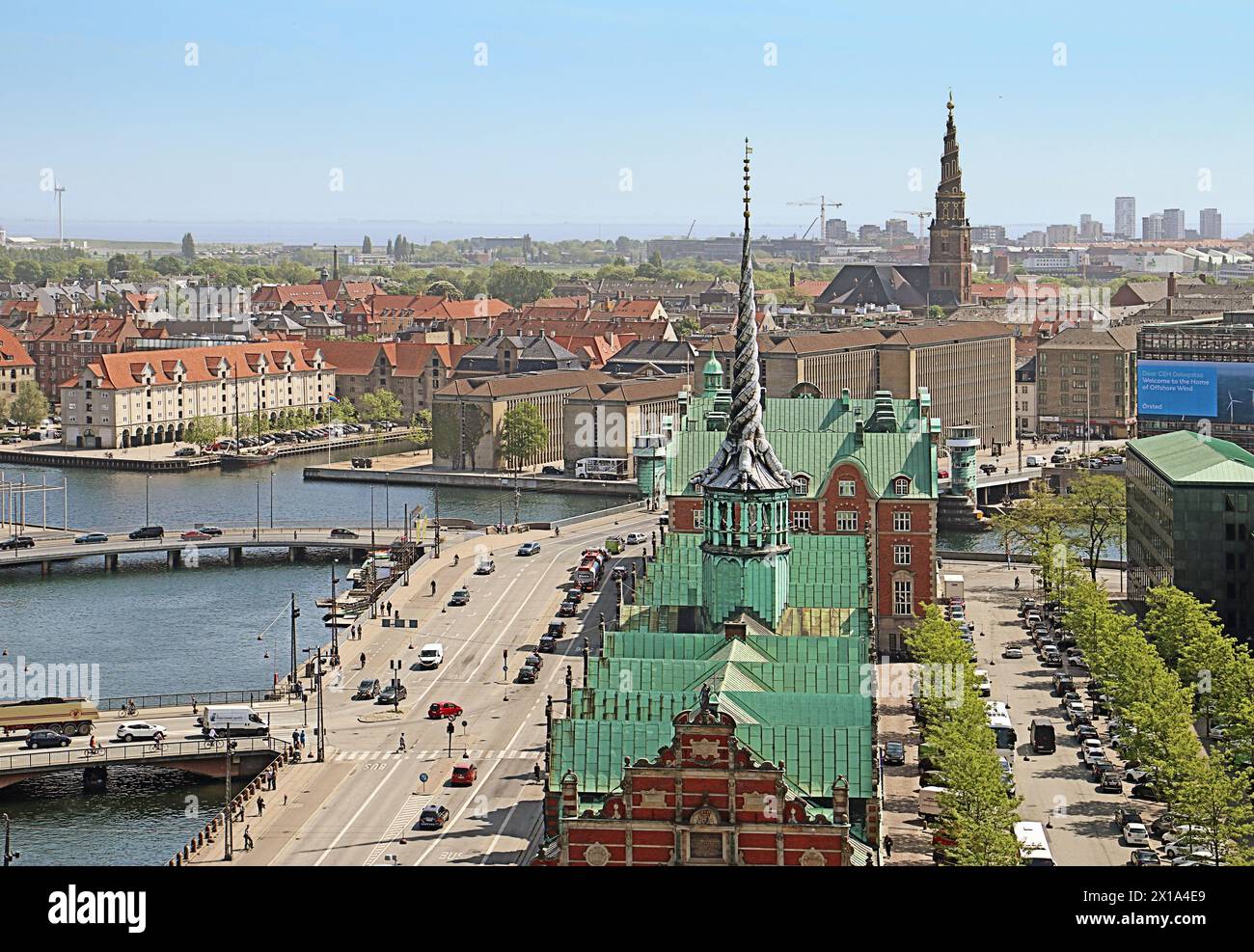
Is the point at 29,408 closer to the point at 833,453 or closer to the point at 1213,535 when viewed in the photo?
the point at 833,453

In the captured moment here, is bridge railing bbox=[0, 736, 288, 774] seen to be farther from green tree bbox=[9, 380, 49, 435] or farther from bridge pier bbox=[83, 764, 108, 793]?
green tree bbox=[9, 380, 49, 435]

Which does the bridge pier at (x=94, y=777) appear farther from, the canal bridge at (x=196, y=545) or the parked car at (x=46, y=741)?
the canal bridge at (x=196, y=545)

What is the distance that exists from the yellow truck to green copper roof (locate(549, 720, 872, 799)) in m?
17.6

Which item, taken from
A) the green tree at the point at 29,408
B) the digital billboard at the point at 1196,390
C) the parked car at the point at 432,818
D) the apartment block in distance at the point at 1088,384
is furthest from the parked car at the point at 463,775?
the green tree at the point at 29,408

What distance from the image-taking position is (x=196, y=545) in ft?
204

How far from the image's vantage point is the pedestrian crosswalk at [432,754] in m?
33.7

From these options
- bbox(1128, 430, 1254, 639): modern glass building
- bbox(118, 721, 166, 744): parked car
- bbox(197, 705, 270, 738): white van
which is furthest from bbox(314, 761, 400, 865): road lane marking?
bbox(1128, 430, 1254, 639): modern glass building

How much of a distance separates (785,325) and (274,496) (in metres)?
48.8

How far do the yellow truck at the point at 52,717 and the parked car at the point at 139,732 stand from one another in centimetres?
82

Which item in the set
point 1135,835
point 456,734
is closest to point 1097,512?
point 456,734

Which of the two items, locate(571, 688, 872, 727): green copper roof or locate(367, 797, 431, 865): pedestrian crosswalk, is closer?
locate(571, 688, 872, 727): green copper roof

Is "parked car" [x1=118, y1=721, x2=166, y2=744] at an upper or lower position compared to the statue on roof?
lower

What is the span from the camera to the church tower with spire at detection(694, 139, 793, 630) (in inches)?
1028
